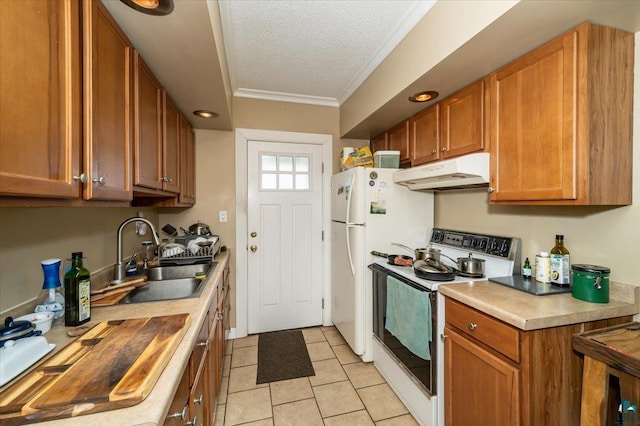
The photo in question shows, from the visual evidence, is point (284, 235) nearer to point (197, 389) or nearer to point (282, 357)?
point (282, 357)

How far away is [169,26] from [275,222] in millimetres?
1954

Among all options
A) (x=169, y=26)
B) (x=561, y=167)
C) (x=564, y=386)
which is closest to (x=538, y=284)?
(x=564, y=386)

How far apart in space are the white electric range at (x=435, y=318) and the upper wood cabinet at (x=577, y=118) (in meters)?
0.50

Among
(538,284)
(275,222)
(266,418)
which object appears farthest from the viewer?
(275,222)

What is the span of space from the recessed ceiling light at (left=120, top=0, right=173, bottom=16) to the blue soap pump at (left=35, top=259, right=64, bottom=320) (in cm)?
104

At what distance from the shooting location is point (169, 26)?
122cm

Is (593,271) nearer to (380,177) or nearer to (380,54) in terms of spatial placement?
(380,177)

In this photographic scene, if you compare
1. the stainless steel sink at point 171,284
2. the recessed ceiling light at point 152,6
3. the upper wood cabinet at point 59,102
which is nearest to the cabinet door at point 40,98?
the upper wood cabinet at point 59,102

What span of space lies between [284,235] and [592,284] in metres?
2.34

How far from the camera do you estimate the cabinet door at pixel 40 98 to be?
24.8 inches

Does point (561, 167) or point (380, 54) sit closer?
point (561, 167)

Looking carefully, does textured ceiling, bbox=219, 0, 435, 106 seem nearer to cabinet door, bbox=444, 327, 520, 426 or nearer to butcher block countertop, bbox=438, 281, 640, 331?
butcher block countertop, bbox=438, 281, 640, 331

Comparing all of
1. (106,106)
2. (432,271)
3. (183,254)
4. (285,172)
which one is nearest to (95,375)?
(106,106)

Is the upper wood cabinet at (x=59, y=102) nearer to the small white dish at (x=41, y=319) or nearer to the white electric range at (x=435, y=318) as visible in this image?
the small white dish at (x=41, y=319)
